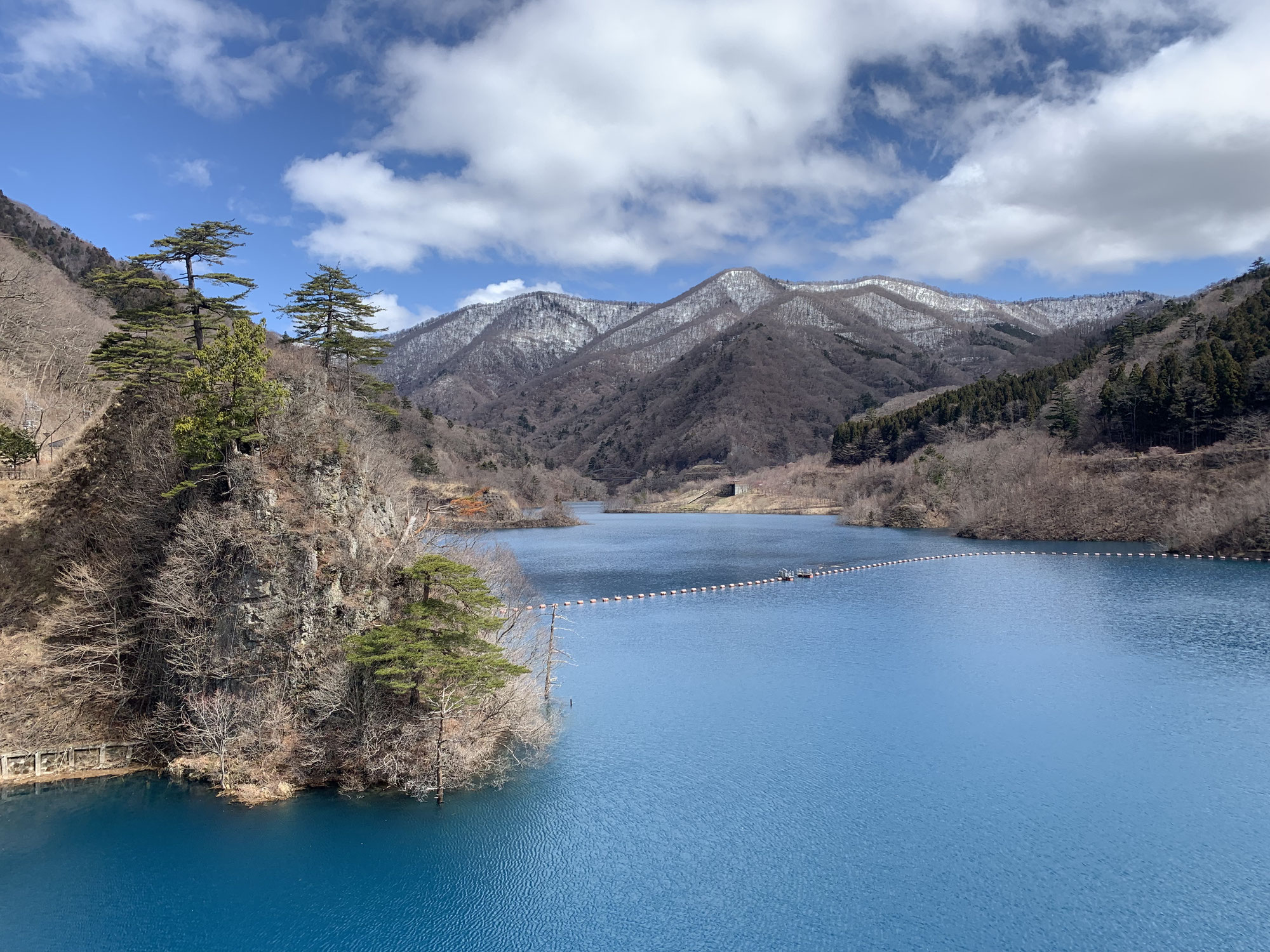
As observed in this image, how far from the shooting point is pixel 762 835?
60.8 ft

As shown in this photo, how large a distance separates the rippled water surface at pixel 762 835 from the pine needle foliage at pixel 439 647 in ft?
10.1

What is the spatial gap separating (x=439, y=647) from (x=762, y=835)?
958 centimetres

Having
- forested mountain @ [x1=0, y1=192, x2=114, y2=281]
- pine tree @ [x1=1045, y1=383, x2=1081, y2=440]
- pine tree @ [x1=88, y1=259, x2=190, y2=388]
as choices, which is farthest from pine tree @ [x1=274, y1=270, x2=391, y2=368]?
pine tree @ [x1=1045, y1=383, x2=1081, y2=440]

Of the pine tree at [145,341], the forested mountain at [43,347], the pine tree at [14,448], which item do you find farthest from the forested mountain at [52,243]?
A: the pine tree at [145,341]

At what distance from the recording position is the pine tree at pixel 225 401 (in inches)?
861

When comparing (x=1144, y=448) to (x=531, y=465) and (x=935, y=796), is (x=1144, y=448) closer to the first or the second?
(x=935, y=796)

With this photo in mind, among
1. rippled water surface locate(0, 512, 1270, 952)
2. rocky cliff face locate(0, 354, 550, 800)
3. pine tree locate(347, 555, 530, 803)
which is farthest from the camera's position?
rocky cliff face locate(0, 354, 550, 800)

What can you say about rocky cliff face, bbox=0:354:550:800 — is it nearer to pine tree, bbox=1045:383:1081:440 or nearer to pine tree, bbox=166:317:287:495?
pine tree, bbox=166:317:287:495

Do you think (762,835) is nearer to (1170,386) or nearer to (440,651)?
(440,651)

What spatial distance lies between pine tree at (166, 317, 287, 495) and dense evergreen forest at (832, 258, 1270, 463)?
92079 millimetres

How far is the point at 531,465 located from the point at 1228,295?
12269cm

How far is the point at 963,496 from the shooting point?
3738 inches

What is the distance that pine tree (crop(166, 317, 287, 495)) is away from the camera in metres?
21.9

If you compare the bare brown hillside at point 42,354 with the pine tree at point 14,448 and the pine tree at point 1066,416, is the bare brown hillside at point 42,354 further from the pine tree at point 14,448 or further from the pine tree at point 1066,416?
the pine tree at point 1066,416
